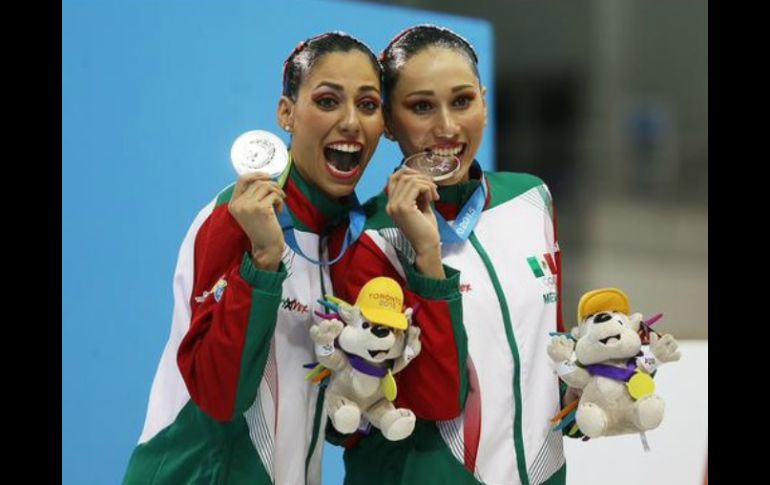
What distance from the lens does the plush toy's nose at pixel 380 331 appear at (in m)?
1.83

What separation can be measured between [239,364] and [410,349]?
29cm

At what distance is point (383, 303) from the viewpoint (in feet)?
6.02

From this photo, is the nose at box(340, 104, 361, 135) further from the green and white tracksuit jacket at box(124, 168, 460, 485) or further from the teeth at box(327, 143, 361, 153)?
the green and white tracksuit jacket at box(124, 168, 460, 485)

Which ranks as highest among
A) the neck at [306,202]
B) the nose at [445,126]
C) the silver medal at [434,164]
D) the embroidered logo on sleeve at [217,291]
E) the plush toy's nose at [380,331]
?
the nose at [445,126]

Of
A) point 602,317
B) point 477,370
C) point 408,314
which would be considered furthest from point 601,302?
point 408,314

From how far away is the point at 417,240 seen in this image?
74.0 inches

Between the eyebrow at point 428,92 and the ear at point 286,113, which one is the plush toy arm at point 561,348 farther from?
the ear at point 286,113

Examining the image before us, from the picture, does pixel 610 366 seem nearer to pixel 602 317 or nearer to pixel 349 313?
pixel 602 317

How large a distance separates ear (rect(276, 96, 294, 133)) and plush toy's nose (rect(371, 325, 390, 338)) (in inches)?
16.3

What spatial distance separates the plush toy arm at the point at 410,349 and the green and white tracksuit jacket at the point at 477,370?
0.02 m

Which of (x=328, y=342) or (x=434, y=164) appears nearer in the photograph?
(x=328, y=342)

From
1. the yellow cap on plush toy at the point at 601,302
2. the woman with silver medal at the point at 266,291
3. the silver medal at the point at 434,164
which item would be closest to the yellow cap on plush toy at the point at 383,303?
the woman with silver medal at the point at 266,291
